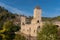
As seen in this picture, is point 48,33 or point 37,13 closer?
point 48,33

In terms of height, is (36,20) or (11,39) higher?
(36,20)

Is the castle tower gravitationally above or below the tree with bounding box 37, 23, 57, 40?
above

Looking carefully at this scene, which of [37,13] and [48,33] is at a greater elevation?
[37,13]

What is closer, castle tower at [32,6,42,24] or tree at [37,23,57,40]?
tree at [37,23,57,40]

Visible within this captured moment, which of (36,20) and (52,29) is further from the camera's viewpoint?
(36,20)

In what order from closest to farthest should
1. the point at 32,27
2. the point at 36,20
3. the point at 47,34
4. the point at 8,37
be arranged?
the point at 47,34, the point at 8,37, the point at 32,27, the point at 36,20

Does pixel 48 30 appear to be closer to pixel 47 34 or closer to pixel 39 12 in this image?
pixel 47 34

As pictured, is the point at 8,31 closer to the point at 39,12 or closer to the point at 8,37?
the point at 8,37

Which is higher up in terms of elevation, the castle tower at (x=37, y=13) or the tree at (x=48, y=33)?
the castle tower at (x=37, y=13)

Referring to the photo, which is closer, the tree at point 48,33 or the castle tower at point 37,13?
the tree at point 48,33

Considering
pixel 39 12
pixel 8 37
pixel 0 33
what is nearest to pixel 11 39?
pixel 8 37

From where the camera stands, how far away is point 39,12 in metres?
23.2

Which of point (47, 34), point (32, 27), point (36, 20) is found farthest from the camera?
point (36, 20)

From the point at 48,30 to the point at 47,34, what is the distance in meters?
0.26
